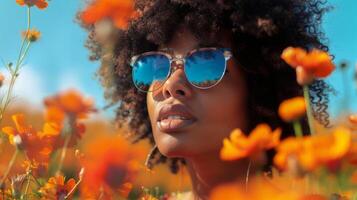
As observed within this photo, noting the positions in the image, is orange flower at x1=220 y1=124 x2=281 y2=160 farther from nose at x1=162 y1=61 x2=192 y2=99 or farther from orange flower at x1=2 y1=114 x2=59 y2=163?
nose at x1=162 y1=61 x2=192 y2=99

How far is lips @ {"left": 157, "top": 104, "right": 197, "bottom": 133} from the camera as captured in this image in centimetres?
156

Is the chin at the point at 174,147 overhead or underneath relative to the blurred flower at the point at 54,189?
overhead

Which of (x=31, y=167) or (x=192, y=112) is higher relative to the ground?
(x=192, y=112)

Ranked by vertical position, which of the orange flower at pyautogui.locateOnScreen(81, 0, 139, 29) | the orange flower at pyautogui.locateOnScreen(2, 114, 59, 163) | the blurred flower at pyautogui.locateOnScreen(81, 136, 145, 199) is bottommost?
the blurred flower at pyautogui.locateOnScreen(81, 136, 145, 199)

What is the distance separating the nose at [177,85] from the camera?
1.60 meters

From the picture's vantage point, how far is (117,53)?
83.0 inches

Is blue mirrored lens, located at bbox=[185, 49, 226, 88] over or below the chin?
over

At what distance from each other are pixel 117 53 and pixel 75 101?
132 cm

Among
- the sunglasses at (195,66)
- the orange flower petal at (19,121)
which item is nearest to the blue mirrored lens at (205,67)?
the sunglasses at (195,66)

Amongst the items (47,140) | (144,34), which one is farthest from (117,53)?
(47,140)

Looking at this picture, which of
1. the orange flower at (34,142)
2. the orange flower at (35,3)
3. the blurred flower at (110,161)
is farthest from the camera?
the orange flower at (35,3)

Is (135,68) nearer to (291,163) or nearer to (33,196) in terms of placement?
(33,196)

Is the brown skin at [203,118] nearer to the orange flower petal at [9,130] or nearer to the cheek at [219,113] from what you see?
the cheek at [219,113]

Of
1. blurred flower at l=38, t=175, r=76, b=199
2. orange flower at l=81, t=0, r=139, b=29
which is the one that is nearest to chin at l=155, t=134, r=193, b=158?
blurred flower at l=38, t=175, r=76, b=199
